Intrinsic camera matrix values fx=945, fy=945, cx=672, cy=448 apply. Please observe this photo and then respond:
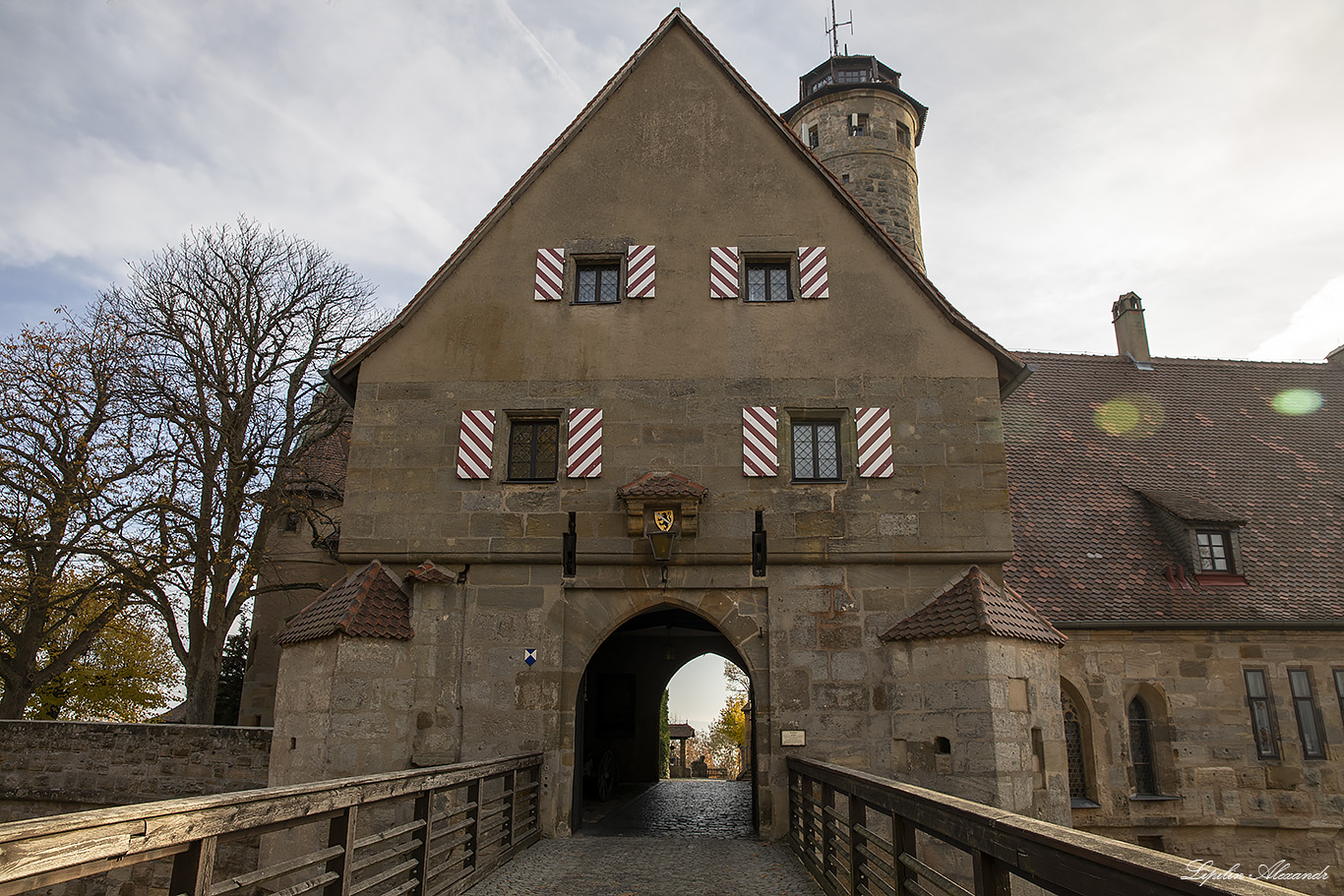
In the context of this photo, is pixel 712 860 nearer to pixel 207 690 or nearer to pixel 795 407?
pixel 795 407

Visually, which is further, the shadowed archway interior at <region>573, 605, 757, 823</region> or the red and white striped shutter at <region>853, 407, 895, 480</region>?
the shadowed archway interior at <region>573, 605, 757, 823</region>

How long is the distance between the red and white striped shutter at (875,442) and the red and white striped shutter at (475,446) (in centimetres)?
443

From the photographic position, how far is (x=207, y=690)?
18.5 m

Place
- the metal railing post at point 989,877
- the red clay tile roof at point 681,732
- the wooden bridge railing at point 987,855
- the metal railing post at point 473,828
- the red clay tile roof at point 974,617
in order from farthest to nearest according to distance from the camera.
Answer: the red clay tile roof at point 681,732 → the red clay tile roof at point 974,617 → the metal railing post at point 473,828 → the metal railing post at point 989,877 → the wooden bridge railing at point 987,855

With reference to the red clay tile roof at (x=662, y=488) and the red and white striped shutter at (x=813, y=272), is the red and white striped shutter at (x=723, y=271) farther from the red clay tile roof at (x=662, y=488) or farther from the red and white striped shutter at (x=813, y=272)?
the red clay tile roof at (x=662, y=488)

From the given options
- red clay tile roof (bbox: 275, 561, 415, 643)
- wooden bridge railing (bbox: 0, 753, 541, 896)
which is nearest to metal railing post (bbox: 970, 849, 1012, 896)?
wooden bridge railing (bbox: 0, 753, 541, 896)

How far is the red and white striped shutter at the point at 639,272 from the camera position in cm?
1191

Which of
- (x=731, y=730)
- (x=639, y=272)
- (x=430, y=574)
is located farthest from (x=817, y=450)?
(x=731, y=730)

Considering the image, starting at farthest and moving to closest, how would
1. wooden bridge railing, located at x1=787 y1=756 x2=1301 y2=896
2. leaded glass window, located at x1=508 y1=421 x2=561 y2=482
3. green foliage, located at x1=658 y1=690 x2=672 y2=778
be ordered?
green foliage, located at x1=658 y1=690 x2=672 y2=778 → leaded glass window, located at x1=508 y1=421 x2=561 y2=482 → wooden bridge railing, located at x1=787 y1=756 x2=1301 y2=896

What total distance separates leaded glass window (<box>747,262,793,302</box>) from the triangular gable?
1205 mm

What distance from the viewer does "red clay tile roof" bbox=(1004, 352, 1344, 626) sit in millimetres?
15164

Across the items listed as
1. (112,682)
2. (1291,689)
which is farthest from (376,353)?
(112,682)

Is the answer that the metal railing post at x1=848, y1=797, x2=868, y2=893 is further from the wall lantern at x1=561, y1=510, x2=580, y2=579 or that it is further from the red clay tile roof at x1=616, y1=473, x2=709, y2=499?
the wall lantern at x1=561, y1=510, x2=580, y2=579

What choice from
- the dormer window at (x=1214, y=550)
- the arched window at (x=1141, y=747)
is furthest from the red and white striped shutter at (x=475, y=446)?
the dormer window at (x=1214, y=550)
